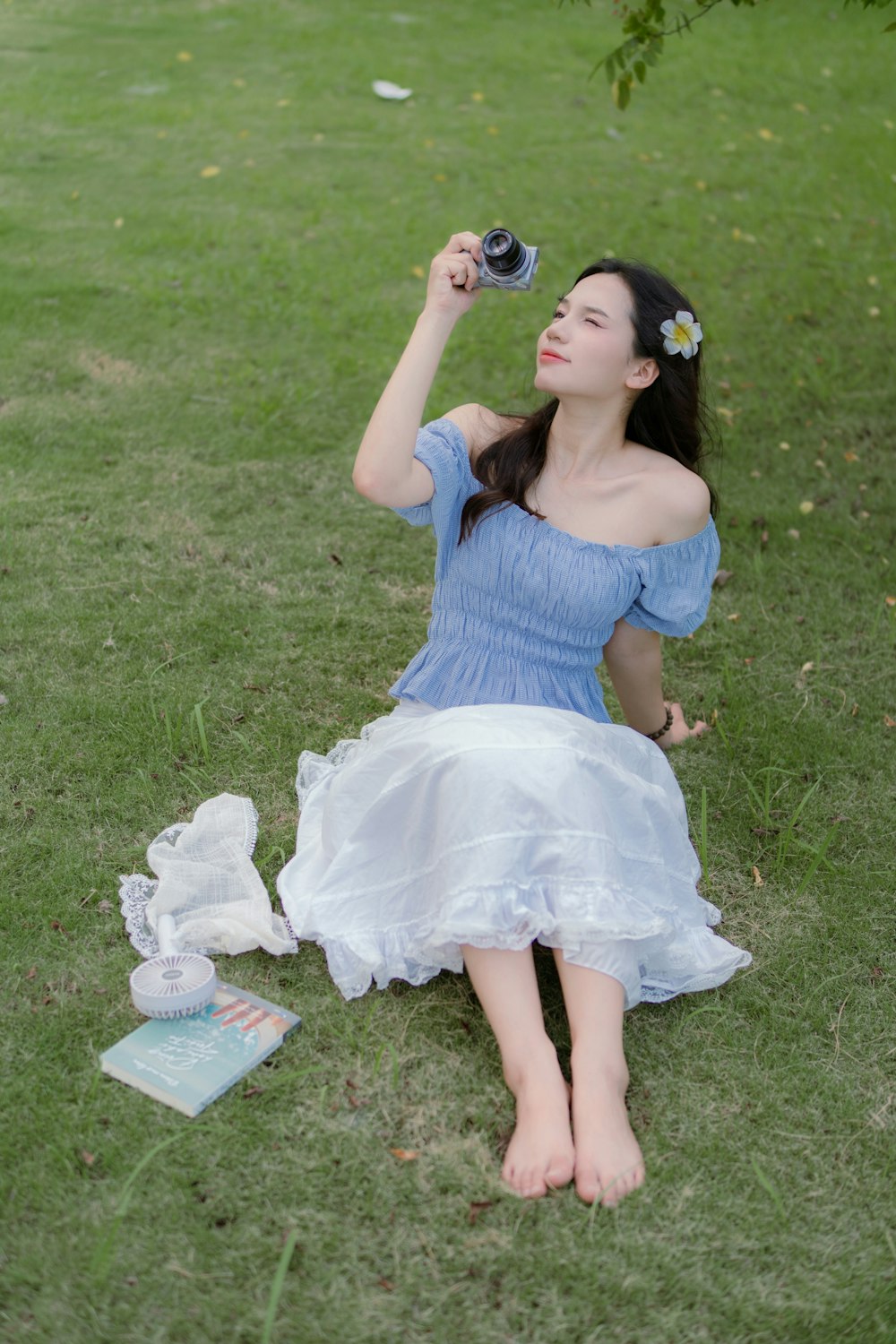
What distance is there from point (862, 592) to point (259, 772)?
2.14 metres

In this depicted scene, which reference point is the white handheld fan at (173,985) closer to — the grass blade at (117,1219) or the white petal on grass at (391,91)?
the grass blade at (117,1219)

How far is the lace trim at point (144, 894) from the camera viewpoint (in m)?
2.37

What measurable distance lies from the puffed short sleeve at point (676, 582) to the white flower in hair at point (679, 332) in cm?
38

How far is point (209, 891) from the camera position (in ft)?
8.10

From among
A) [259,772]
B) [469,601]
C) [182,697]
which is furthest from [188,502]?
[469,601]

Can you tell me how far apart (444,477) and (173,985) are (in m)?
Result: 1.09

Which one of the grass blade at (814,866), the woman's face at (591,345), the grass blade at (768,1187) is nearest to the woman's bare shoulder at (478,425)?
the woman's face at (591,345)

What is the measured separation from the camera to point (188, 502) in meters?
4.19

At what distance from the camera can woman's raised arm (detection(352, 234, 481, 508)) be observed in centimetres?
227

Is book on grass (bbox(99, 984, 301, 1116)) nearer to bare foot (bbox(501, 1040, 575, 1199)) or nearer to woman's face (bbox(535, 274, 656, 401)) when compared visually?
bare foot (bbox(501, 1040, 575, 1199))

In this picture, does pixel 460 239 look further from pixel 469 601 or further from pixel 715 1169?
pixel 715 1169

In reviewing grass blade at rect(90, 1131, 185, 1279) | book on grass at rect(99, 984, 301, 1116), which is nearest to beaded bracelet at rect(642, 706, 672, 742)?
book on grass at rect(99, 984, 301, 1116)

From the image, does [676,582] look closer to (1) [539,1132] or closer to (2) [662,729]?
(2) [662,729]

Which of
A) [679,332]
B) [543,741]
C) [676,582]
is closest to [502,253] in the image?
[679,332]
